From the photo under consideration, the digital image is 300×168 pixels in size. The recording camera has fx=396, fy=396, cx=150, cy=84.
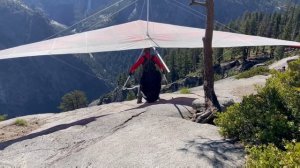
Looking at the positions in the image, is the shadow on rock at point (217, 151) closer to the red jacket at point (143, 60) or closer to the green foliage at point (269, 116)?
the green foliage at point (269, 116)

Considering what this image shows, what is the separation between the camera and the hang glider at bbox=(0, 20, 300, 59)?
15898 mm

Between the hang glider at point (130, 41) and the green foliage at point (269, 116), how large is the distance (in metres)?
5.72

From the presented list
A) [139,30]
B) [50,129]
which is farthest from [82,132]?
[139,30]

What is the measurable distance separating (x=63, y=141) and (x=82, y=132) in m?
0.79

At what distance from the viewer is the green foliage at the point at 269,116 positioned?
8.74 metres

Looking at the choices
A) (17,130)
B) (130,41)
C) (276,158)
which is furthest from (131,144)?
(130,41)

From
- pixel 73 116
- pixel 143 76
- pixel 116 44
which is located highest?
pixel 116 44

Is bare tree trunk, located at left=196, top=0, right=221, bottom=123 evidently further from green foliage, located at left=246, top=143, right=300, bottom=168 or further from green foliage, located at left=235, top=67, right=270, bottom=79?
green foliage, located at left=235, top=67, right=270, bottom=79

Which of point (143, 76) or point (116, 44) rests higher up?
point (116, 44)

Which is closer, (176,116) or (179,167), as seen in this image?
(179,167)

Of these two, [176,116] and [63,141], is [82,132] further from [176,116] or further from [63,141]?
[176,116]

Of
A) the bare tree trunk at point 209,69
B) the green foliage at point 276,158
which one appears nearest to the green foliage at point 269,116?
the green foliage at point 276,158

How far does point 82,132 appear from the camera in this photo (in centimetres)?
1206

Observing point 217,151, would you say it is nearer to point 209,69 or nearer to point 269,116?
point 269,116
